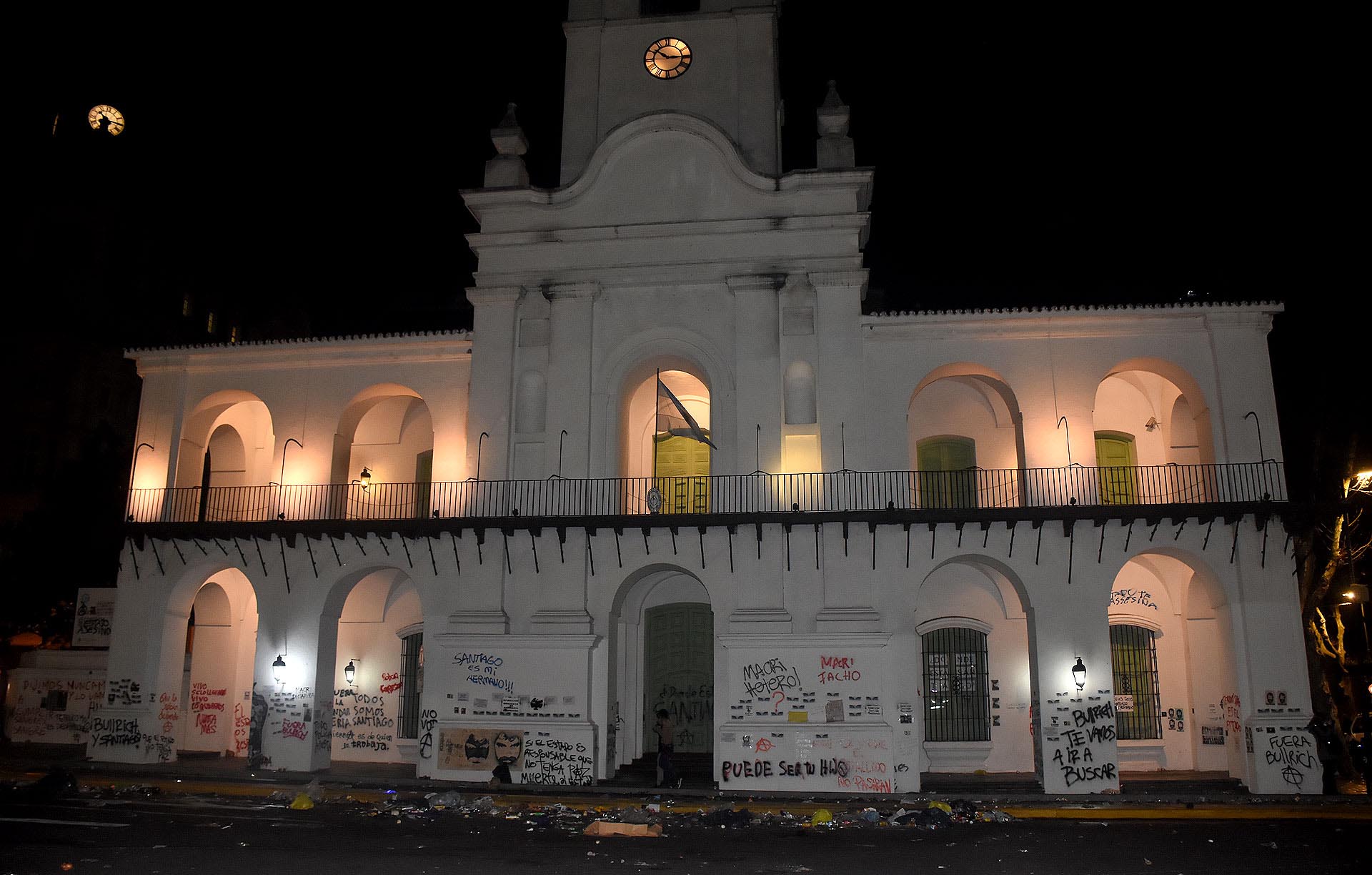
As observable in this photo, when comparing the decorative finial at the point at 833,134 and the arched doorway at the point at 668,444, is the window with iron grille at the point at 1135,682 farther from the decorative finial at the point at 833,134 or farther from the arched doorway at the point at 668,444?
the decorative finial at the point at 833,134

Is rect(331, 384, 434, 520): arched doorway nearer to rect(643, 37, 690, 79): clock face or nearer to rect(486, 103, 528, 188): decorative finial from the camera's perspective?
rect(486, 103, 528, 188): decorative finial

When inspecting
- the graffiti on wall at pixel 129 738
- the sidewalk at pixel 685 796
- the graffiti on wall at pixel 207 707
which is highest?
the graffiti on wall at pixel 207 707

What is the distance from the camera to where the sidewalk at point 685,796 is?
53.7ft

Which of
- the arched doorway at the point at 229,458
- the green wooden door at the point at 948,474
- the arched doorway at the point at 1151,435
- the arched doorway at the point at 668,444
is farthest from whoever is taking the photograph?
the arched doorway at the point at 229,458

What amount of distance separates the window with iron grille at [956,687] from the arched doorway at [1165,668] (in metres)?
2.74

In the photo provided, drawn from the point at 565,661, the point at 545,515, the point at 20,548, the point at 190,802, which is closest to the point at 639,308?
the point at 545,515

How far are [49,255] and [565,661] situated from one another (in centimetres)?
2599

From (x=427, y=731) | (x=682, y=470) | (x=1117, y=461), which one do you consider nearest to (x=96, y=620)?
(x=427, y=731)

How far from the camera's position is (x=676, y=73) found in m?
23.3

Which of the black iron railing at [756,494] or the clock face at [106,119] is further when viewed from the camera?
the clock face at [106,119]

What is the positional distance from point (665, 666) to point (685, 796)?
14.8 ft

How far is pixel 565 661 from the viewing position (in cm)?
1953

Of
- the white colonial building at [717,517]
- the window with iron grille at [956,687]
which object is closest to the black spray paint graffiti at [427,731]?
the white colonial building at [717,517]

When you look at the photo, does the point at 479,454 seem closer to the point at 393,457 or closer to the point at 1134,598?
the point at 393,457
